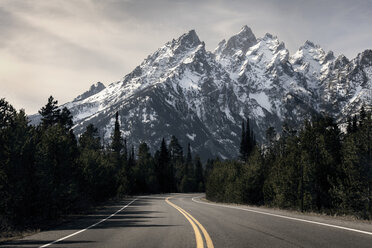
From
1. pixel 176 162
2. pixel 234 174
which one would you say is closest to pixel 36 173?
pixel 234 174

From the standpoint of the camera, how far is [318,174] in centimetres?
2992

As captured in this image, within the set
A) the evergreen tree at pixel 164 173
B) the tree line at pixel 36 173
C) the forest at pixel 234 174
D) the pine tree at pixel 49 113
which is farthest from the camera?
the evergreen tree at pixel 164 173

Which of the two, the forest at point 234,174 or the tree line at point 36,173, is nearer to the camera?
the tree line at point 36,173

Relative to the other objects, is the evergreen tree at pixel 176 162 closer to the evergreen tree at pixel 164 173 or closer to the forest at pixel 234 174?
the evergreen tree at pixel 164 173

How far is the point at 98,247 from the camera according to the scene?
1007cm

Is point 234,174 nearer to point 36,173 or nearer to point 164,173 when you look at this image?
point 36,173

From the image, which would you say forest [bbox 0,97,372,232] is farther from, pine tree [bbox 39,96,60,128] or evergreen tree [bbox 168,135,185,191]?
evergreen tree [bbox 168,135,185,191]

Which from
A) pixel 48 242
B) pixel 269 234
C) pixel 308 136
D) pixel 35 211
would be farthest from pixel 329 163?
pixel 48 242

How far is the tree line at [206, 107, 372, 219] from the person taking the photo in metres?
22.7

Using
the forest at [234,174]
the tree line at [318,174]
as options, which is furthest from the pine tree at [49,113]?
the tree line at [318,174]

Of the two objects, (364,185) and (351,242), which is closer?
(351,242)

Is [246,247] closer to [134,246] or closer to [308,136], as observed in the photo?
[134,246]

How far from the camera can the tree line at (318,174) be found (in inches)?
895

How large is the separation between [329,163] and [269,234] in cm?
2112
